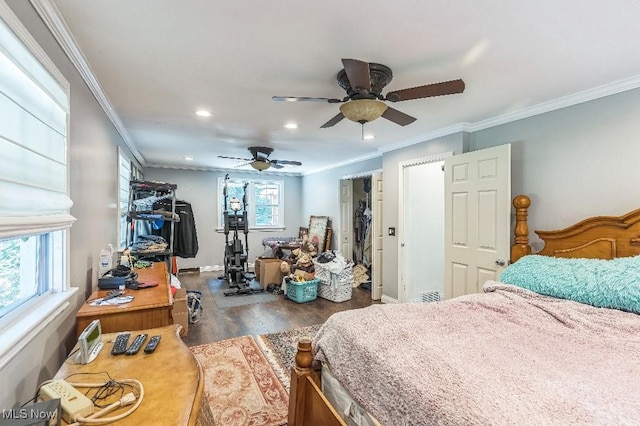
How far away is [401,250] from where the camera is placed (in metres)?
4.29

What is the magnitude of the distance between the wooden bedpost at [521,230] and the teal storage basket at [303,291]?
2755 millimetres

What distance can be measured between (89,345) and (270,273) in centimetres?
411

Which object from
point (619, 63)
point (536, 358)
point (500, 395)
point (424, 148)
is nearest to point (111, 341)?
point (500, 395)

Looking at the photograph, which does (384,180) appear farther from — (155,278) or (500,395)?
(500,395)

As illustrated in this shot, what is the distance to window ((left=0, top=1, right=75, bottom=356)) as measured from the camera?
1.14 meters

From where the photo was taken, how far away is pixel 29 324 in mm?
1223

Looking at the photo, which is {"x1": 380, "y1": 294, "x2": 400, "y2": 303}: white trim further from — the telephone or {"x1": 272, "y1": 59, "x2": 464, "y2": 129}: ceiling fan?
the telephone

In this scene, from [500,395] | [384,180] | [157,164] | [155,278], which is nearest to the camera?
[500,395]

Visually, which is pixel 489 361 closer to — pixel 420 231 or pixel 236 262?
pixel 420 231

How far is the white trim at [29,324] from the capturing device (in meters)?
1.06

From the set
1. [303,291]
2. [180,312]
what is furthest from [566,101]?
[180,312]

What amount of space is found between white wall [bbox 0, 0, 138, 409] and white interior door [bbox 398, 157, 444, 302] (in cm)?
339

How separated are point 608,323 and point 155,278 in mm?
3062

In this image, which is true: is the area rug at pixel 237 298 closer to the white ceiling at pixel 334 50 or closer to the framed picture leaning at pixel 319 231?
the framed picture leaning at pixel 319 231
